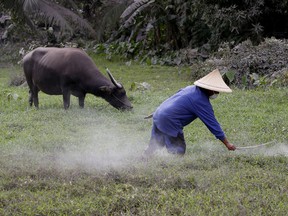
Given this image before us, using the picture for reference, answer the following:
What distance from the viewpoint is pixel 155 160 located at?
630cm


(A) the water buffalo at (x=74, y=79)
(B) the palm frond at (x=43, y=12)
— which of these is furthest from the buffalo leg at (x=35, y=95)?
(B) the palm frond at (x=43, y=12)

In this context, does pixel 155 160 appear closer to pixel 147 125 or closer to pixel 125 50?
pixel 147 125

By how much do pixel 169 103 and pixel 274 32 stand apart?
424 inches

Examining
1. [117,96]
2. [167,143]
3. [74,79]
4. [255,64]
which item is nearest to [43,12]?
[74,79]

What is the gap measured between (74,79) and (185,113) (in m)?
4.26

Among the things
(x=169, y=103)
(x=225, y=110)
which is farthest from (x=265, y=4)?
(x=169, y=103)

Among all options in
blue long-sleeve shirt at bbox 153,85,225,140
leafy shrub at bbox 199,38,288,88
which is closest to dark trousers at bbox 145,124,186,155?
blue long-sleeve shirt at bbox 153,85,225,140

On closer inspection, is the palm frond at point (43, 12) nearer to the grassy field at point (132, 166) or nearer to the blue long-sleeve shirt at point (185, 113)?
the grassy field at point (132, 166)

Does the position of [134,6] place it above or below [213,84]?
below

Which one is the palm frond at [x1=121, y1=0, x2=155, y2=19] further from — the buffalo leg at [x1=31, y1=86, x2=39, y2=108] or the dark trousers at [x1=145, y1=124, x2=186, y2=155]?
the dark trousers at [x1=145, y1=124, x2=186, y2=155]

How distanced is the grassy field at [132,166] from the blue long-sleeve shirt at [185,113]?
0.34 m

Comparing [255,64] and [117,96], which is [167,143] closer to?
[117,96]

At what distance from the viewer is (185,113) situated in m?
6.38

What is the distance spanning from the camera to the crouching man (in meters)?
6.15
